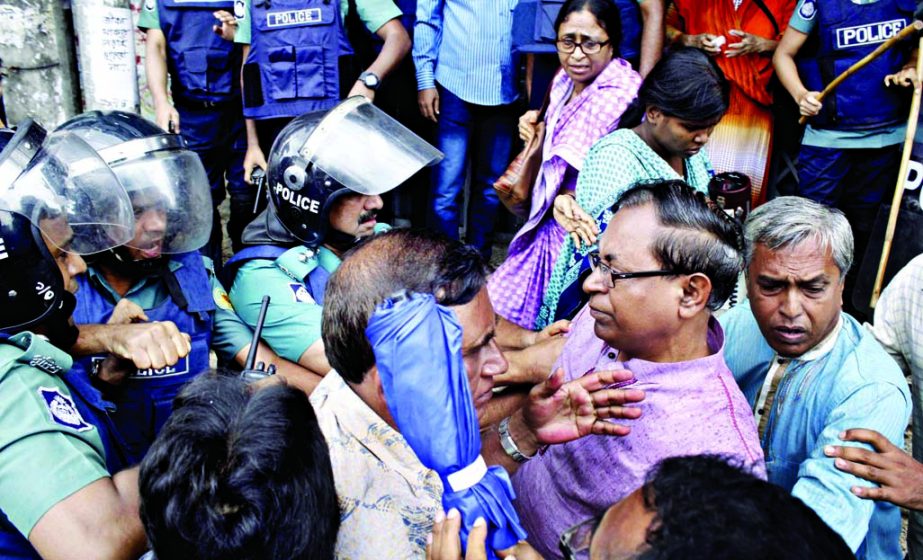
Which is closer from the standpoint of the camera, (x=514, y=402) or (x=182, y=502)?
(x=182, y=502)

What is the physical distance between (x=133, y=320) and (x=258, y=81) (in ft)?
9.04

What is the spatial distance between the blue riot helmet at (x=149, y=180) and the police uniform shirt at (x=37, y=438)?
786 mm

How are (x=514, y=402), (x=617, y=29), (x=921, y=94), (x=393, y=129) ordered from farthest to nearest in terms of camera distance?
1. (x=921, y=94)
2. (x=617, y=29)
3. (x=393, y=129)
4. (x=514, y=402)

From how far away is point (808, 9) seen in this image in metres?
4.80

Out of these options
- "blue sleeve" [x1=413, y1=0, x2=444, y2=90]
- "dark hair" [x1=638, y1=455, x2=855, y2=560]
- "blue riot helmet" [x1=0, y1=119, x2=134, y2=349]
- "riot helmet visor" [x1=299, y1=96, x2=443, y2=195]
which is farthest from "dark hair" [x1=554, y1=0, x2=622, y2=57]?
"dark hair" [x1=638, y1=455, x2=855, y2=560]

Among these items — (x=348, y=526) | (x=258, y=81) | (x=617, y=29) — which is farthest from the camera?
(x=258, y=81)

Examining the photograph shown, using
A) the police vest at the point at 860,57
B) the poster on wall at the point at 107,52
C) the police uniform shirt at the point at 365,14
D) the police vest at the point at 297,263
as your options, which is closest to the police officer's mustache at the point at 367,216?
the police vest at the point at 297,263

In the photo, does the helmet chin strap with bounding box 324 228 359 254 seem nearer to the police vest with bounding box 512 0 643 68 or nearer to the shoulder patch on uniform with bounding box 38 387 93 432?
the shoulder patch on uniform with bounding box 38 387 93 432

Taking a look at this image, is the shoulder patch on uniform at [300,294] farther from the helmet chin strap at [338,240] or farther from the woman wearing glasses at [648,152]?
the woman wearing glasses at [648,152]

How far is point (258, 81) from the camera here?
512 centimetres

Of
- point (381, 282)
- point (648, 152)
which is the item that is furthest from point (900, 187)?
point (381, 282)

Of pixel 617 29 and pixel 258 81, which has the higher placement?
pixel 617 29

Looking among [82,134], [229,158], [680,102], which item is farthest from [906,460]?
[229,158]

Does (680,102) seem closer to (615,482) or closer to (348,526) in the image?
(615,482)
